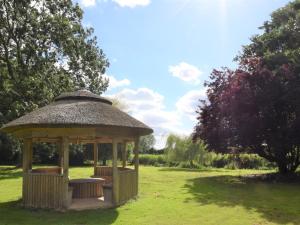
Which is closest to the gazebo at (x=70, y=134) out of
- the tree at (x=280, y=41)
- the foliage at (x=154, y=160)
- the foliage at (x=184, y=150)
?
the tree at (x=280, y=41)

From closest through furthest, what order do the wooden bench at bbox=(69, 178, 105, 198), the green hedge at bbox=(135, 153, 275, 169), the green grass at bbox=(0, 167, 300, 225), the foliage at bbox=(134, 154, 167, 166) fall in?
the green grass at bbox=(0, 167, 300, 225), the wooden bench at bbox=(69, 178, 105, 198), the green hedge at bbox=(135, 153, 275, 169), the foliage at bbox=(134, 154, 167, 166)

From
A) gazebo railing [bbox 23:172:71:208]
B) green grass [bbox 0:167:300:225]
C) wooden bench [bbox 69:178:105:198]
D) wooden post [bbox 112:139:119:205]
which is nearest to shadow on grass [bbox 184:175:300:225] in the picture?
green grass [bbox 0:167:300:225]

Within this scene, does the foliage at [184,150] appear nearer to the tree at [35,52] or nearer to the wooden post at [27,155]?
the tree at [35,52]

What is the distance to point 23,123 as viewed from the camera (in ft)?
48.4

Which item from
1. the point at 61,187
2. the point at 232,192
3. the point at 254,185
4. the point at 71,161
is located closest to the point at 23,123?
the point at 61,187

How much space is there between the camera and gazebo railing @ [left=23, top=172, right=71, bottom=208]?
48.3 ft

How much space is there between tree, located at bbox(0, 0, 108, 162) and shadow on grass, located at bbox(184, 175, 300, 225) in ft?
42.7

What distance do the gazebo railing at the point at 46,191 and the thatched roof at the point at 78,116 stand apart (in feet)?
6.53

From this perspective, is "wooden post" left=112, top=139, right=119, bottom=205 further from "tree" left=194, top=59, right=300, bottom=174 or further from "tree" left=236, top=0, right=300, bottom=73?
"tree" left=236, top=0, right=300, bottom=73

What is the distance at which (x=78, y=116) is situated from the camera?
1462 centimetres

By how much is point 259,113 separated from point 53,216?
50.8ft

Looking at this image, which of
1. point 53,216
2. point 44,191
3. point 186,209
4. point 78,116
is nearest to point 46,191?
point 44,191

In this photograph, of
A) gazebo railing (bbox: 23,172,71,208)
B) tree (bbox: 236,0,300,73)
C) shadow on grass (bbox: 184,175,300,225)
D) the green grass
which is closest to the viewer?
the green grass

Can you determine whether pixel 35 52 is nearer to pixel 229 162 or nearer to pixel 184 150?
pixel 184 150
